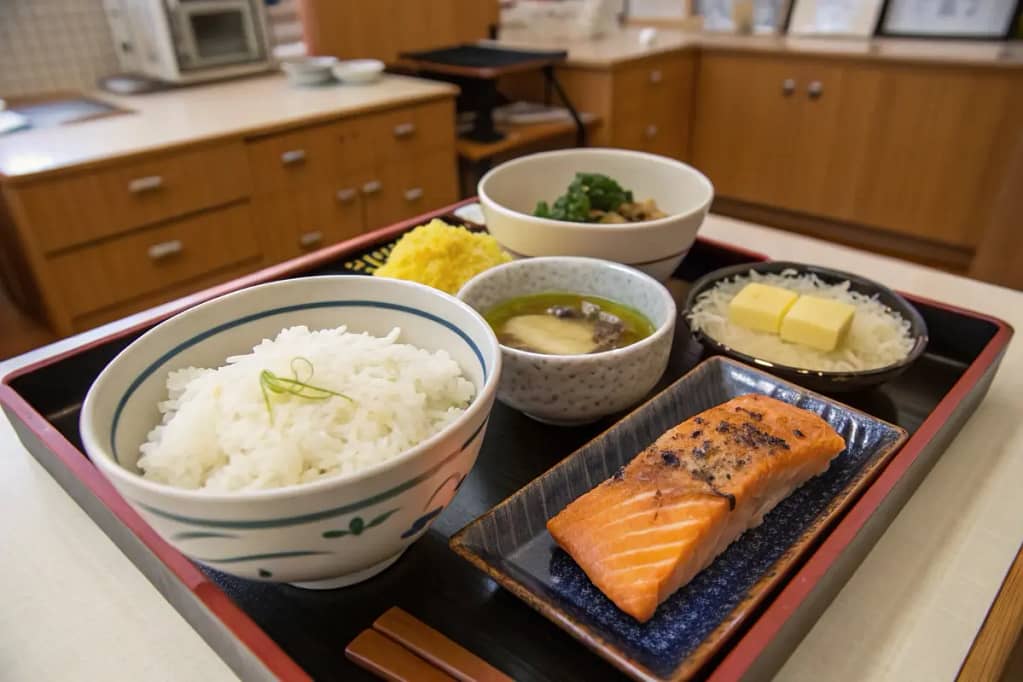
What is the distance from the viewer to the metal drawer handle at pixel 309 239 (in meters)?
2.80

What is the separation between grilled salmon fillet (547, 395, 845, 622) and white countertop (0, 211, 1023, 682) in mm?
122

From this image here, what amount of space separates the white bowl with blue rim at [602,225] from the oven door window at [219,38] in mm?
2173

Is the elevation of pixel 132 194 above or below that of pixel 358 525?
below

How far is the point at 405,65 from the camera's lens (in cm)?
351

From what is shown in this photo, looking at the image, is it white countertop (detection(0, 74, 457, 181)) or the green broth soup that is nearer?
the green broth soup

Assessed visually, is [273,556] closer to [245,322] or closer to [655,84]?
[245,322]

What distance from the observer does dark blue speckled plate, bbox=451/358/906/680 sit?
626 millimetres

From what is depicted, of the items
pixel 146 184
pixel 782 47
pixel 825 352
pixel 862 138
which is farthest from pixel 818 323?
pixel 782 47

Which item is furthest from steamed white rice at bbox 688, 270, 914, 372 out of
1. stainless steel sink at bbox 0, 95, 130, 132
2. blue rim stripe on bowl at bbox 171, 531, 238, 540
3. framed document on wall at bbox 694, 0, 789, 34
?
framed document on wall at bbox 694, 0, 789, 34

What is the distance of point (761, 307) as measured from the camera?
109 cm

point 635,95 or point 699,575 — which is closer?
point 699,575

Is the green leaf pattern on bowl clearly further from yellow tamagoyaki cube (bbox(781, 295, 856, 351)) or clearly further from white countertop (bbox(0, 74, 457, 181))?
white countertop (bbox(0, 74, 457, 181))

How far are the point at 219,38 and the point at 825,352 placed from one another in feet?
9.78

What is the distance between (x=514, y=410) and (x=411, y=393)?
29cm
